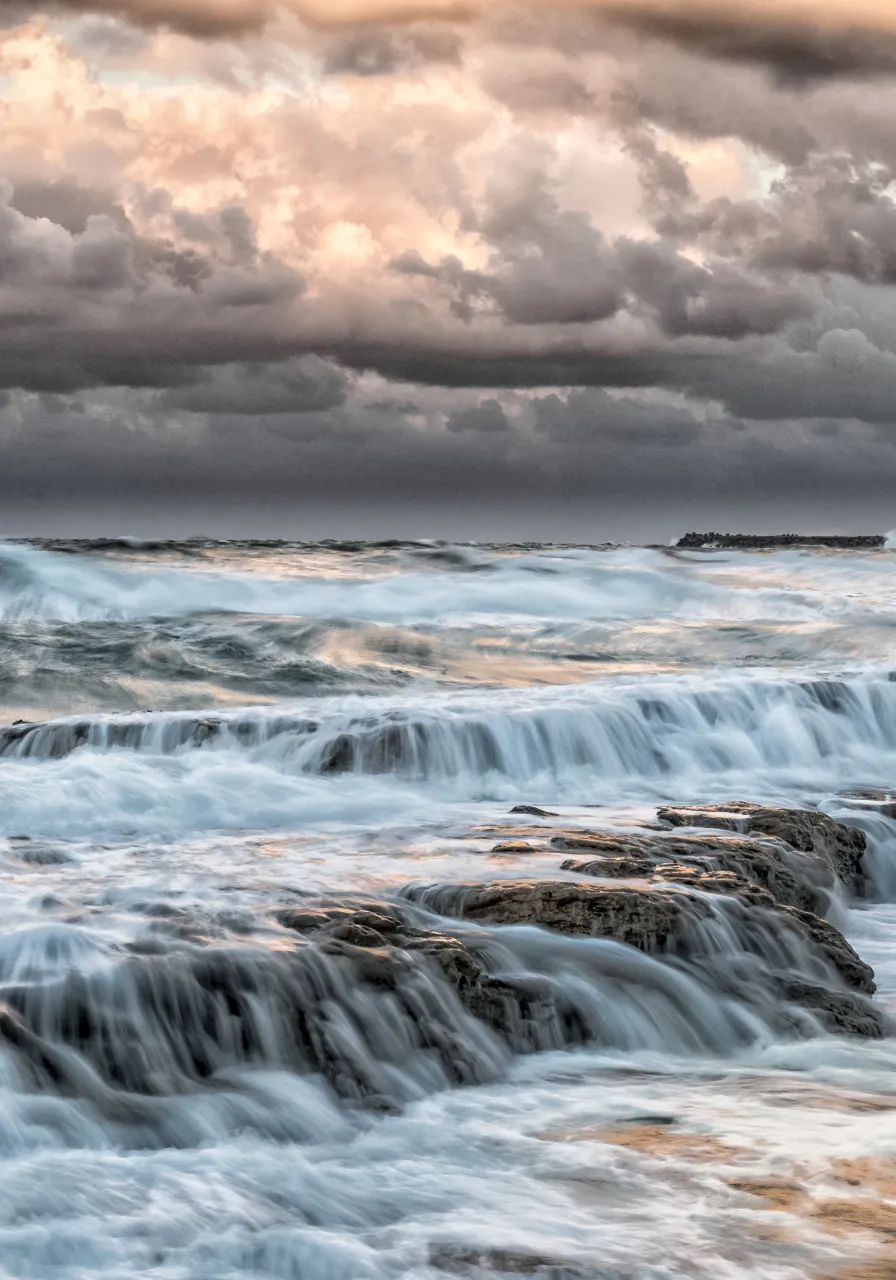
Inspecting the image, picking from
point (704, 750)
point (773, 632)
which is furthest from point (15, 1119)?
point (773, 632)

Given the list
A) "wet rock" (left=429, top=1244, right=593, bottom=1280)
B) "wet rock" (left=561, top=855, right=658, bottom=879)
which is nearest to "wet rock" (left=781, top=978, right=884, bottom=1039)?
"wet rock" (left=561, top=855, right=658, bottom=879)

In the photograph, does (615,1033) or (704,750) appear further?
(704,750)

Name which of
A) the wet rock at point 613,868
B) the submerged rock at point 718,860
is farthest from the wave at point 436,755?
the wet rock at point 613,868

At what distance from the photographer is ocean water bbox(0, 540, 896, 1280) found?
502cm

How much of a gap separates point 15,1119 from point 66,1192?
0.54 metres

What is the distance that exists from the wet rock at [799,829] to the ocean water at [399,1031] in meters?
0.29

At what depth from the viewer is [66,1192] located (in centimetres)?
522

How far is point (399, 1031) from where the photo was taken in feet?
22.2

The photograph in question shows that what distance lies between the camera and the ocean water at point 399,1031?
197 inches

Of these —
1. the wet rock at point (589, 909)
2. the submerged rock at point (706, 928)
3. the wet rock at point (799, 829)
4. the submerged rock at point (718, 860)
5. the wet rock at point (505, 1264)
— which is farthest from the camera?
the wet rock at point (799, 829)

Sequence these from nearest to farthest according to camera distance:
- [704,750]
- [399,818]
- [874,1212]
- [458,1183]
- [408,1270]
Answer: [408,1270] → [874,1212] → [458,1183] → [399,818] → [704,750]

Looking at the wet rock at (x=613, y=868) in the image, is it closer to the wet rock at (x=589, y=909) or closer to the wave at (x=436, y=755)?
the wet rock at (x=589, y=909)

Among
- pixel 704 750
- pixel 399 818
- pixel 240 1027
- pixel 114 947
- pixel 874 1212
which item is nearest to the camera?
pixel 874 1212

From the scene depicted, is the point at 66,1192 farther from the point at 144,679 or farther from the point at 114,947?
the point at 144,679
